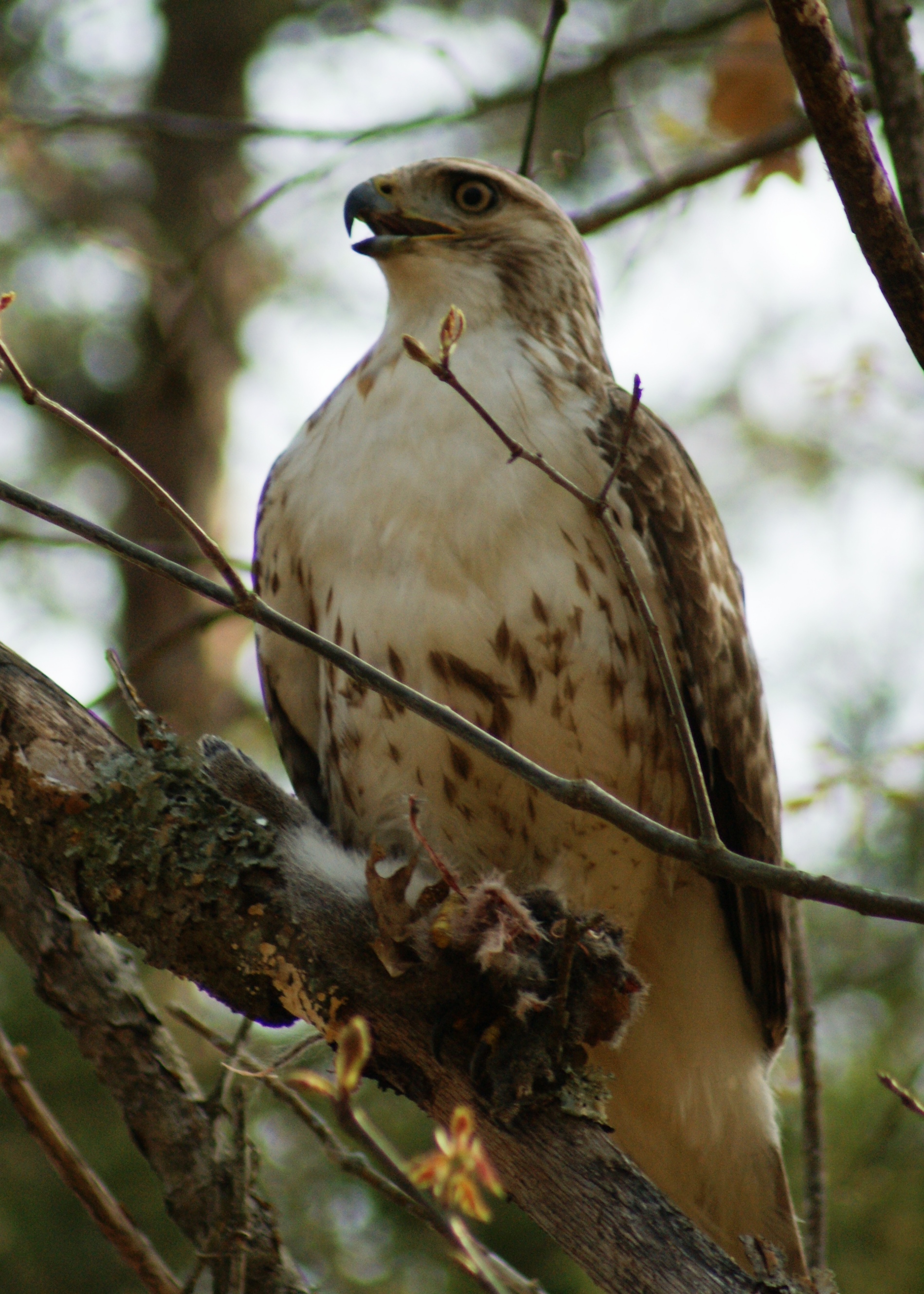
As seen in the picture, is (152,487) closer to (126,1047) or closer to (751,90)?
(126,1047)

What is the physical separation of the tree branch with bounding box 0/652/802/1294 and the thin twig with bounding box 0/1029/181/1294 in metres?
0.50

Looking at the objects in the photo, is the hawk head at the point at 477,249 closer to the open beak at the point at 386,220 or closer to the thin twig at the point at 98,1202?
the open beak at the point at 386,220

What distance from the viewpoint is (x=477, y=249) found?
3453mm

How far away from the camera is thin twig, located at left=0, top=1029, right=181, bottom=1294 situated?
259 cm

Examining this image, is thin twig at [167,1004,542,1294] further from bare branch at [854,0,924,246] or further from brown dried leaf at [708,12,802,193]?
brown dried leaf at [708,12,802,193]

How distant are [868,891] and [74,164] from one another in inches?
339


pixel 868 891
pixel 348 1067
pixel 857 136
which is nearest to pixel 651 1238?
pixel 868 891

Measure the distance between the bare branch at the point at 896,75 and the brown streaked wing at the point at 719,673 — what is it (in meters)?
0.72

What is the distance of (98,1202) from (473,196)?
2462mm

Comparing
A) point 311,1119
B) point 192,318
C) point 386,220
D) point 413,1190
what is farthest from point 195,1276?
point 192,318

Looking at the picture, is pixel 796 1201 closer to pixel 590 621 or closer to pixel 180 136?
pixel 590 621

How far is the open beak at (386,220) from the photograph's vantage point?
11.0ft

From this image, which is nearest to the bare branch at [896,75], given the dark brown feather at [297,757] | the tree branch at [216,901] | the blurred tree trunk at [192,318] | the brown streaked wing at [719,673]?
the brown streaked wing at [719,673]

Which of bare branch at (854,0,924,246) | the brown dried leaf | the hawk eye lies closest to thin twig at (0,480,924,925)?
bare branch at (854,0,924,246)
